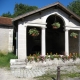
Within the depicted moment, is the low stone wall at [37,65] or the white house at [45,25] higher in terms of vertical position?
the white house at [45,25]

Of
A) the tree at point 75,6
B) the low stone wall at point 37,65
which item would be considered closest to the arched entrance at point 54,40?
the low stone wall at point 37,65

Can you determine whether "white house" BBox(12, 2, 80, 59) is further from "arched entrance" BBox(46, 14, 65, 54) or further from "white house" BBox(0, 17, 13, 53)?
"white house" BBox(0, 17, 13, 53)

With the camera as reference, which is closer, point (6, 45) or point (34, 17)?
point (34, 17)

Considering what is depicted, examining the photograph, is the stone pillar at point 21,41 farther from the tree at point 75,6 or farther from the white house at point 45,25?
the tree at point 75,6

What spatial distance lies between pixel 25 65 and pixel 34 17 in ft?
12.6

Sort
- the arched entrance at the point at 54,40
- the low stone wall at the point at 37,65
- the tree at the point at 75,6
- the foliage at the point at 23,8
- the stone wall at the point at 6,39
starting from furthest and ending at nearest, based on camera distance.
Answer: the foliage at the point at 23,8, the tree at the point at 75,6, the stone wall at the point at 6,39, the arched entrance at the point at 54,40, the low stone wall at the point at 37,65

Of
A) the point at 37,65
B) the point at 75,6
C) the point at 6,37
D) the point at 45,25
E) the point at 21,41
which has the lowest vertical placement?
the point at 37,65

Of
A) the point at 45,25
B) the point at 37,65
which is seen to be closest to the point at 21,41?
the point at 37,65

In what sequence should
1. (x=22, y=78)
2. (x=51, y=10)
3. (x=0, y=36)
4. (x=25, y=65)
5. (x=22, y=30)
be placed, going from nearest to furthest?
(x=22, y=78) → (x=25, y=65) → (x=22, y=30) → (x=51, y=10) → (x=0, y=36)

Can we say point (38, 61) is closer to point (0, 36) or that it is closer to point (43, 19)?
point (43, 19)

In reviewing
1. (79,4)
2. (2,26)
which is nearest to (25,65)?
(2,26)

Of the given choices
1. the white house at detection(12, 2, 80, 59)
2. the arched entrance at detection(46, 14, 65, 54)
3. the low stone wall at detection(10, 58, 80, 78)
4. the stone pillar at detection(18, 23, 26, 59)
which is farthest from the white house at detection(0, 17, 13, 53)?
the low stone wall at detection(10, 58, 80, 78)

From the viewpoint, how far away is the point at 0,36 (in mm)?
17469

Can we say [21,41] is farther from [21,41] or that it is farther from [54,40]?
[54,40]
